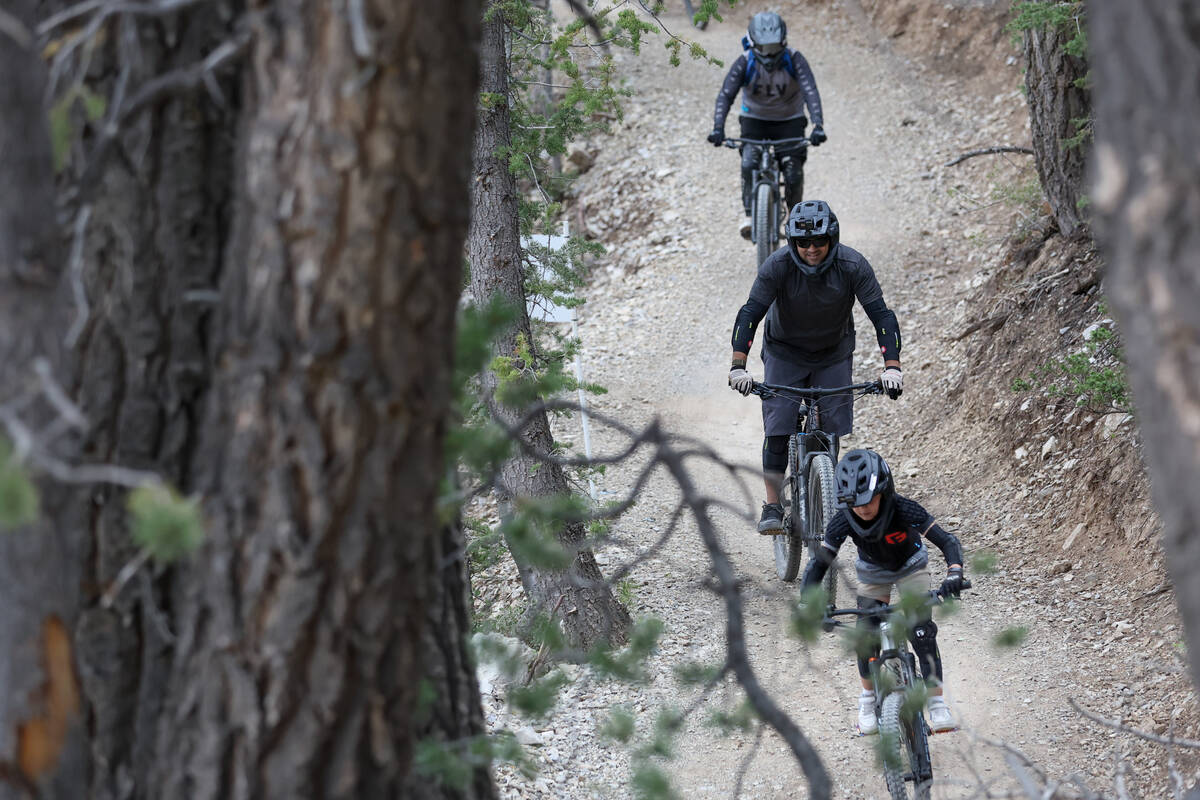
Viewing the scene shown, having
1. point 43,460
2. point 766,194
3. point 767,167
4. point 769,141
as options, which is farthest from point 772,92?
point 43,460

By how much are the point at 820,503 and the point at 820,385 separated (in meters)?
0.79

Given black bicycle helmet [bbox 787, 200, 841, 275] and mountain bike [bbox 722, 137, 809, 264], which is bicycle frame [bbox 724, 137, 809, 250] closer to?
mountain bike [bbox 722, 137, 809, 264]

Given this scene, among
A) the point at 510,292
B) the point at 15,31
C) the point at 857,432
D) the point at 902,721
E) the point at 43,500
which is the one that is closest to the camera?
the point at 15,31

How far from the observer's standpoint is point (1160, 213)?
1.71 m

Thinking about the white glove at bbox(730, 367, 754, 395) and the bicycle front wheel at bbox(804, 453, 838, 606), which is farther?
the white glove at bbox(730, 367, 754, 395)

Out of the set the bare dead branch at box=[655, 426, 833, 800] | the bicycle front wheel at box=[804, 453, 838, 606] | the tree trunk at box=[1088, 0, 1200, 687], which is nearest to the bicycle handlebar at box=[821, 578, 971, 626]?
the bare dead branch at box=[655, 426, 833, 800]

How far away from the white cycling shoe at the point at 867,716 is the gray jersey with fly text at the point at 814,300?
2.11m

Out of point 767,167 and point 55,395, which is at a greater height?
point 767,167

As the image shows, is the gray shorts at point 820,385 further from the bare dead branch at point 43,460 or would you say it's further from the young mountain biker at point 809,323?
the bare dead branch at point 43,460

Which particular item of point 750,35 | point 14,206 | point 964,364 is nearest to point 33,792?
point 14,206

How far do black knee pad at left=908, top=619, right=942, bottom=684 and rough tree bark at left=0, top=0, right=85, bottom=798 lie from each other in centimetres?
367

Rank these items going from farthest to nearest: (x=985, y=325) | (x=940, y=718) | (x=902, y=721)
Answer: (x=985, y=325) → (x=940, y=718) → (x=902, y=721)

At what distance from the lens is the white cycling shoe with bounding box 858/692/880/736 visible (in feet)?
17.9

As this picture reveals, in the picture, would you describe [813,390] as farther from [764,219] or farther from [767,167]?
[767,167]
